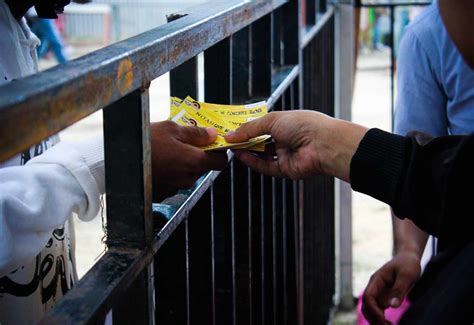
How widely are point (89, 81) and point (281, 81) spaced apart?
4.99ft

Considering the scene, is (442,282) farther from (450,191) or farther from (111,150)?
(111,150)

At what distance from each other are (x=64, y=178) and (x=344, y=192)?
3.44 meters

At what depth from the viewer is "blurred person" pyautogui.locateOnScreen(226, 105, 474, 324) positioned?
1438mm

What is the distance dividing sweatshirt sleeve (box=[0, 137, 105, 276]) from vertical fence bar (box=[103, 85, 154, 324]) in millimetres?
136

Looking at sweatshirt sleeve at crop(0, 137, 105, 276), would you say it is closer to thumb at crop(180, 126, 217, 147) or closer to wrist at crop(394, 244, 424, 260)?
thumb at crop(180, 126, 217, 147)

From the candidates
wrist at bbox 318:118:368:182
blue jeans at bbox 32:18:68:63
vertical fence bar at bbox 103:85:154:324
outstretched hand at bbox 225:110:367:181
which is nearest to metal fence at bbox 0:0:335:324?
vertical fence bar at bbox 103:85:154:324

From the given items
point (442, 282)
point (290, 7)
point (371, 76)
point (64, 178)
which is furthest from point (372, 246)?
point (371, 76)

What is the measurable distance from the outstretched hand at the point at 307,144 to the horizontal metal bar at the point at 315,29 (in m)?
1.07

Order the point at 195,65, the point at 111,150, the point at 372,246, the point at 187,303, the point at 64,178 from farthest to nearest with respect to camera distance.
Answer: the point at 372,246 → the point at 195,65 → the point at 187,303 → the point at 64,178 → the point at 111,150

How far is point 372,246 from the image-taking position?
5863 mm

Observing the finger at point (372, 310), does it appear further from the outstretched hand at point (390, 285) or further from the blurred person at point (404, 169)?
the blurred person at point (404, 169)

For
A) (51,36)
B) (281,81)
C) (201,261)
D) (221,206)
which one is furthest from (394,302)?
(51,36)

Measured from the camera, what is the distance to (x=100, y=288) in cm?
103

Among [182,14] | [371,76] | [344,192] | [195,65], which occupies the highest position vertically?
[182,14]
